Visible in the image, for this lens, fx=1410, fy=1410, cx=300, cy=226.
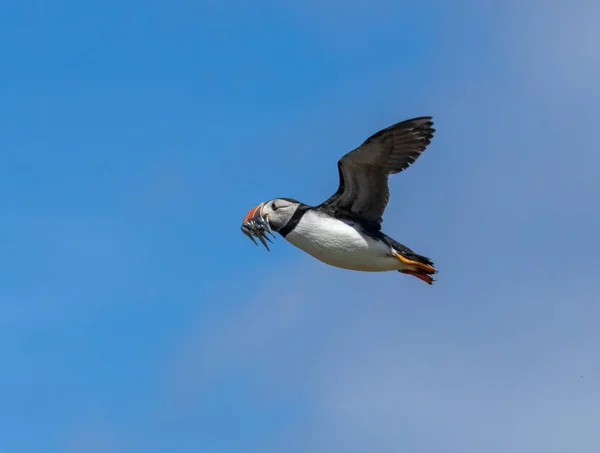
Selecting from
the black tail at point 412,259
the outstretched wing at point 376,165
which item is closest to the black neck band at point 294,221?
the outstretched wing at point 376,165

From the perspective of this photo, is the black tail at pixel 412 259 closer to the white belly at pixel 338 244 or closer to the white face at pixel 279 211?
the white belly at pixel 338 244

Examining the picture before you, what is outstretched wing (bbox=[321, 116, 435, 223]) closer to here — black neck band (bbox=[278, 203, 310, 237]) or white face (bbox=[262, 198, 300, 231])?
black neck band (bbox=[278, 203, 310, 237])

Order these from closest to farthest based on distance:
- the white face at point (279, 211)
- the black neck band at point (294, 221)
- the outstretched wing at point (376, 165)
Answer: the outstretched wing at point (376, 165) → the black neck band at point (294, 221) → the white face at point (279, 211)

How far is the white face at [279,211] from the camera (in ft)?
69.7

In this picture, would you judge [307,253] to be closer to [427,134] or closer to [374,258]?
[374,258]

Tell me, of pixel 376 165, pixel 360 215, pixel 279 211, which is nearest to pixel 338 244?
pixel 360 215

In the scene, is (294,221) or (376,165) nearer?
(376,165)

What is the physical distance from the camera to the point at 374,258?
68.8 ft

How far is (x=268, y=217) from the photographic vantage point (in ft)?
70.2

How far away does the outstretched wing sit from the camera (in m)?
20.6

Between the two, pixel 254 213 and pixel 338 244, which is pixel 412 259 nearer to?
pixel 338 244

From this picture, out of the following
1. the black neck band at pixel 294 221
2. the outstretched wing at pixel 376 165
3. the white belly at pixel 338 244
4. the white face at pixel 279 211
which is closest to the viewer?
the outstretched wing at pixel 376 165

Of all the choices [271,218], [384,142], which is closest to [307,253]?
[271,218]

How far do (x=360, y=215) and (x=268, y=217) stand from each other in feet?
4.58
